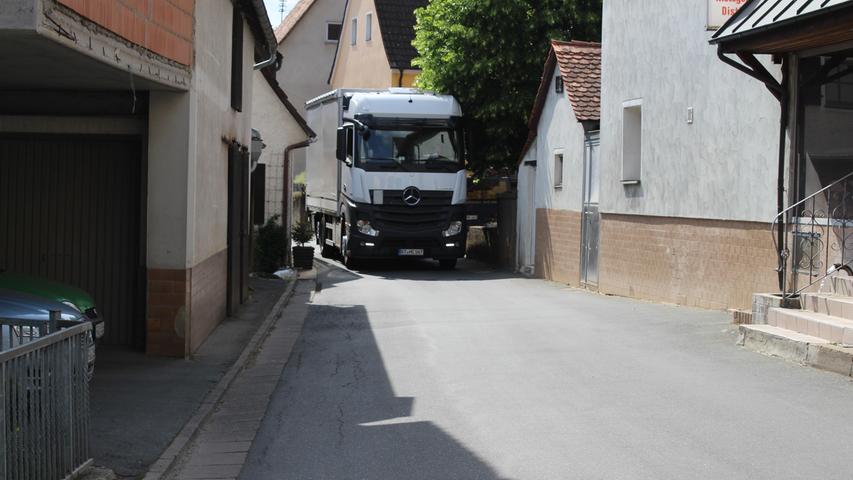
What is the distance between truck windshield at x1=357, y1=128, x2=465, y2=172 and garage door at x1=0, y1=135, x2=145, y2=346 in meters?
12.5

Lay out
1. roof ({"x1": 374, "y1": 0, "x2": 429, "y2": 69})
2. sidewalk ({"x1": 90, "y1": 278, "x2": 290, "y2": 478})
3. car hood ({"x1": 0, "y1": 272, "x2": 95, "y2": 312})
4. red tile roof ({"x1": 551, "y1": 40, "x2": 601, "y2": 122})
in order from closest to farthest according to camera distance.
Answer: sidewalk ({"x1": 90, "y1": 278, "x2": 290, "y2": 478}), car hood ({"x1": 0, "y1": 272, "x2": 95, "y2": 312}), red tile roof ({"x1": 551, "y1": 40, "x2": 601, "y2": 122}), roof ({"x1": 374, "y1": 0, "x2": 429, "y2": 69})

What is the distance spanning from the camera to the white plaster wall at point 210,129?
1139 cm

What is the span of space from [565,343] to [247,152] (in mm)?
6996

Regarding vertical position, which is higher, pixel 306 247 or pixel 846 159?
pixel 846 159

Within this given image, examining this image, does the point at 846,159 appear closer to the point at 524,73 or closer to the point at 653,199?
the point at 653,199

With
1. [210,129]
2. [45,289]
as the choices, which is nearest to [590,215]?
[210,129]

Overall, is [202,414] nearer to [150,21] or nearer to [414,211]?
[150,21]

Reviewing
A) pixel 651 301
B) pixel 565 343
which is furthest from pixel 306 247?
pixel 565 343

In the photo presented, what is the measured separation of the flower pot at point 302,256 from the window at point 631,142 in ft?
27.9

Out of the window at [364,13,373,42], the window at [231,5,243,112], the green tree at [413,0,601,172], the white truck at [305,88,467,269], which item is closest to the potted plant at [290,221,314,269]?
the white truck at [305,88,467,269]

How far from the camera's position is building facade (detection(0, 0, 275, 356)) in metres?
10.8

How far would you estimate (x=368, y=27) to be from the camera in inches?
1698

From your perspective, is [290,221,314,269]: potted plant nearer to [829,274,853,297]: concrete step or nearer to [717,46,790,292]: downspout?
[717,46,790,292]: downspout

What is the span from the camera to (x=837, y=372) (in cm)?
1005
